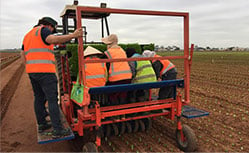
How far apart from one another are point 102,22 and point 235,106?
4.73 metres

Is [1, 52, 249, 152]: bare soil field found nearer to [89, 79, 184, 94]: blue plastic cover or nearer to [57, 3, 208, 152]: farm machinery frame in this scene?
[57, 3, 208, 152]: farm machinery frame

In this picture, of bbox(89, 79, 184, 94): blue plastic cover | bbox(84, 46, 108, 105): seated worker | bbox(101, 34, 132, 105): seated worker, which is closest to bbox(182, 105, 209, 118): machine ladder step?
bbox(89, 79, 184, 94): blue plastic cover

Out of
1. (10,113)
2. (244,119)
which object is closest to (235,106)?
(244,119)

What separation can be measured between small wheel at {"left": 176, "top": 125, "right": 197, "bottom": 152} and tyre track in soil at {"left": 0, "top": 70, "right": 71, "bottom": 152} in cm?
214

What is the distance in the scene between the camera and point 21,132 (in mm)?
5191

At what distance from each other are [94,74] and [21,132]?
9.35 ft

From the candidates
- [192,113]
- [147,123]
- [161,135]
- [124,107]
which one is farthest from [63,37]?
[161,135]

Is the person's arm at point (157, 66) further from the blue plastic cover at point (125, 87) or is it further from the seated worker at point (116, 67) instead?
the seated worker at point (116, 67)

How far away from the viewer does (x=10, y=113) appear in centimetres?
670

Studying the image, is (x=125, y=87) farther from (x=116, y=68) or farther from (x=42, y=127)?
(x=42, y=127)

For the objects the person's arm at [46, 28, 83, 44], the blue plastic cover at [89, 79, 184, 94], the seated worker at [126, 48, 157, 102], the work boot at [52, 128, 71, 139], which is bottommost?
the work boot at [52, 128, 71, 139]

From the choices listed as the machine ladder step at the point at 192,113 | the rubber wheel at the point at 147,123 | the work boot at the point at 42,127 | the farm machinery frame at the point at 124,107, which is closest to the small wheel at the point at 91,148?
the farm machinery frame at the point at 124,107

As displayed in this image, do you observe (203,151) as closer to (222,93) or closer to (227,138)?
(227,138)

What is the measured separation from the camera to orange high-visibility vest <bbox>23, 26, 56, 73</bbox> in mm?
3426
